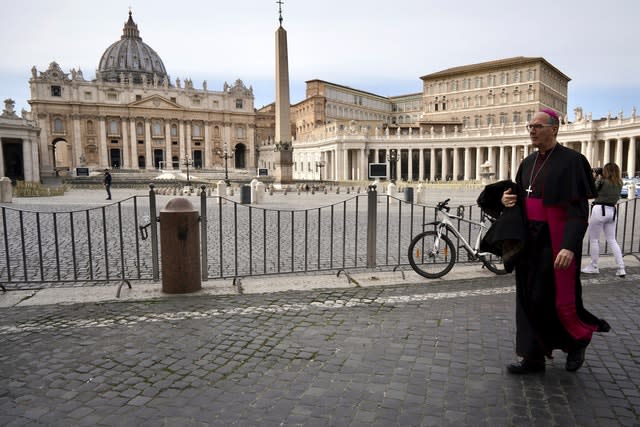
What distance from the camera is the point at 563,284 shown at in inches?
138

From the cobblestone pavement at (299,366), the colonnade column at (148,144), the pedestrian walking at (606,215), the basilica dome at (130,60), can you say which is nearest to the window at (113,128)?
the colonnade column at (148,144)

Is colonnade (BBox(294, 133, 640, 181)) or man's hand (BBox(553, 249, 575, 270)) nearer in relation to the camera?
man's hand (BBox(553, 249, 575, 270))

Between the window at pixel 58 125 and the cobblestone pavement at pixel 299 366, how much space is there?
8442 cm

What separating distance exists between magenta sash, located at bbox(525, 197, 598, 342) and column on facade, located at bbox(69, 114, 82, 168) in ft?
284

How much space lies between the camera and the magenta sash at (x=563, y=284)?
3496mm

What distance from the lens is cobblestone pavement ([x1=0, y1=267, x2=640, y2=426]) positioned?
3.04 m

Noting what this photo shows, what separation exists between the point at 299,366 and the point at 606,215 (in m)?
5.94

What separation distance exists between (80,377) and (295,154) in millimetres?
79852

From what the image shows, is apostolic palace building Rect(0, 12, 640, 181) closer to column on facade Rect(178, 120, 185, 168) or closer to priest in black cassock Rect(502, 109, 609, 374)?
column on facade Rect(178, 120, 185, 168)

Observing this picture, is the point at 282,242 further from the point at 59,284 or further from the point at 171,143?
the point at 171,143

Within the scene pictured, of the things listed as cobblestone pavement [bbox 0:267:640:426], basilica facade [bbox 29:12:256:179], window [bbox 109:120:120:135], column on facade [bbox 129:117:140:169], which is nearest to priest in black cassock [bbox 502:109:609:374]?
cobblestone pavement [bbox 0:267:640:426]

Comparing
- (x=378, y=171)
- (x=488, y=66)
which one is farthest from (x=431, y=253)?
(x=488, y=66)

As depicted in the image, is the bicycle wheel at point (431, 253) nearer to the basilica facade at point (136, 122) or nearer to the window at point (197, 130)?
the basilica facade at point (136, 122)

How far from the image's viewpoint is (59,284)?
654 cm
